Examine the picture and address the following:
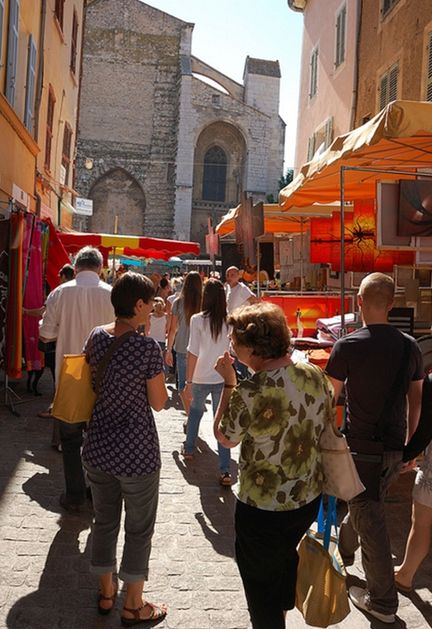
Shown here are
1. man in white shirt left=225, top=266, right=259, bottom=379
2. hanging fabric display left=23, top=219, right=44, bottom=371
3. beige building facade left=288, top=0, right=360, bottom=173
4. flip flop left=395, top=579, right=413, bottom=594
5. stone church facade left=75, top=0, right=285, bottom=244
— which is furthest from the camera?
stone church facade left=75, top=0, right=285, bottom=244

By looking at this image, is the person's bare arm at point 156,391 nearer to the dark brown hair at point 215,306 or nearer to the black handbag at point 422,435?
the black handbag at point 422,435

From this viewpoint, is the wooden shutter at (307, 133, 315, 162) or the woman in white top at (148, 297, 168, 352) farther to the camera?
the wooden shutter at (307, 133, 315, 162)

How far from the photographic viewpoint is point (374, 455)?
318 cm

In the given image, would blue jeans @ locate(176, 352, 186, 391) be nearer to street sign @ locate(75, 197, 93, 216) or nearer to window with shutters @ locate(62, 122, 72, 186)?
street sign @ locate(75, 197, 93, 216)

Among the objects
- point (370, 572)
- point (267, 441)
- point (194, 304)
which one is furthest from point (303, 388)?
point (194, 304)

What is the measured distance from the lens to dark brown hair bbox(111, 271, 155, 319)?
3.05m

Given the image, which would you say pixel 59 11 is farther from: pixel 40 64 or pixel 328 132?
pixel 328 132

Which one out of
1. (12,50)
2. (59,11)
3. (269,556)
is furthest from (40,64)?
(269,556)

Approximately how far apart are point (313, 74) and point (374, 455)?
16.2 meters

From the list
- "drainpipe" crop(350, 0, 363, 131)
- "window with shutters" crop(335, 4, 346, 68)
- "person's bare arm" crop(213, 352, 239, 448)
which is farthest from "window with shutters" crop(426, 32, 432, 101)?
"person's bare arm" crop(213, 352, 239, 448)

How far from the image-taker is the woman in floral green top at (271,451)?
8.10 ft

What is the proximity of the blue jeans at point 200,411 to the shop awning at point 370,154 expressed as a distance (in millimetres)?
2246

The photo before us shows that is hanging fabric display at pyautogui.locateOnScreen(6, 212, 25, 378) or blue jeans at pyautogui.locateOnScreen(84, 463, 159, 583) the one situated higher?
hanging fabric display at pyautogui.locateOnScreen(6, 212, 25, 378)

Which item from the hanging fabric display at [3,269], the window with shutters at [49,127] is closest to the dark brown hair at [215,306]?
the hanging fabric display at [3,269]
